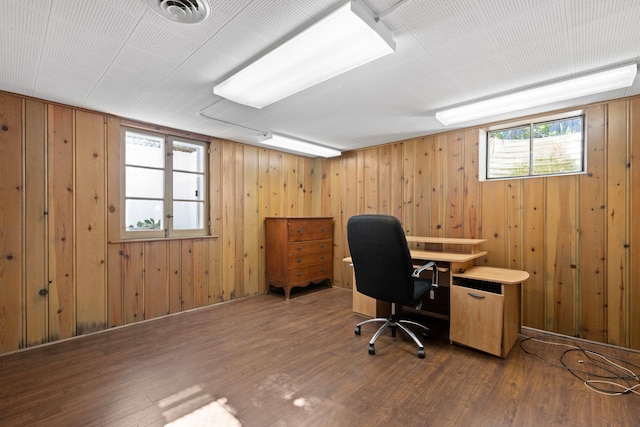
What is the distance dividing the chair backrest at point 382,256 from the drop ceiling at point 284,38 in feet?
3.81

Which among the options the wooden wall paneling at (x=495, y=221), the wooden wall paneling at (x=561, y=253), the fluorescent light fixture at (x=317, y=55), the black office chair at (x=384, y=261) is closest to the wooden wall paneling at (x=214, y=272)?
the black office chair at (x=384, y=261)

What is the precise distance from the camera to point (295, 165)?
192 inches

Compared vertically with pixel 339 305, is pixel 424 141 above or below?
above

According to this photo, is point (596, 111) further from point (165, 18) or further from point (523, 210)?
point (165, 18)

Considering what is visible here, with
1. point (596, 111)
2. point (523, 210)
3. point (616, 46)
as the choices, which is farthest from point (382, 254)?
point (596, 111)

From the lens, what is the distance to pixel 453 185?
353 cm

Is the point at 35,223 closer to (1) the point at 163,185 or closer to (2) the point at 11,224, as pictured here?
(2) the point at 11,224

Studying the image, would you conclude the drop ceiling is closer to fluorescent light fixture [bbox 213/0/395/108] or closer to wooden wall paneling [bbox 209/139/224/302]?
fluorescent light fixture [bbox 213/0/395/108]

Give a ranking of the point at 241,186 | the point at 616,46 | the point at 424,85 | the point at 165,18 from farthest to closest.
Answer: the point at 241,186 < the point at 424,85 < the point at 616,46 < the point at 165,18

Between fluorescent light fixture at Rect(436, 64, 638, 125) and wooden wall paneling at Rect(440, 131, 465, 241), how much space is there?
1.82ft

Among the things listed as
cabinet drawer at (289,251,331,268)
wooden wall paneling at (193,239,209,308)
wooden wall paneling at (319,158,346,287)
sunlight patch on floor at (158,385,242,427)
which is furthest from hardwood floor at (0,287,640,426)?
wooden wall paneling at (319,158,346,287)

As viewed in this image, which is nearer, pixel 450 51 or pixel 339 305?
pixel 450 51

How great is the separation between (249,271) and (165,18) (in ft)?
11.0

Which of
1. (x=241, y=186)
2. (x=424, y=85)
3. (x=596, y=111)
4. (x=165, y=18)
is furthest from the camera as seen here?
(x=241, y=186)
